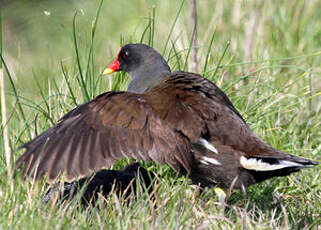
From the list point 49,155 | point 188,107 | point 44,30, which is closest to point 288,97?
point 188,107

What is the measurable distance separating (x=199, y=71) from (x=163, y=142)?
202cm

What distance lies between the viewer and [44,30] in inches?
346

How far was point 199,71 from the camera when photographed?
5.87m

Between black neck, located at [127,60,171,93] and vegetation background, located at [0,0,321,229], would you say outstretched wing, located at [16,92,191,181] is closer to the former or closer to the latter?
vegetation background, located at [0,0,321,229]

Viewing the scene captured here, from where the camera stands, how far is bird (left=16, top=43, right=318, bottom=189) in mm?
3822

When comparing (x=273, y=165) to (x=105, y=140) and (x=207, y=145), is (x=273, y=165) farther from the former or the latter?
(x=105, y=140)

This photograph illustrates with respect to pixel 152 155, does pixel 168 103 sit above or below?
above

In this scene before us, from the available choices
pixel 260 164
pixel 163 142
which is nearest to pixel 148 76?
pixel 163 142

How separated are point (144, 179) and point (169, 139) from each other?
453 mm

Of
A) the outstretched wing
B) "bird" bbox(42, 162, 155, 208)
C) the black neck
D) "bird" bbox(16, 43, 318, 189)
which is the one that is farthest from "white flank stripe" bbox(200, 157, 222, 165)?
the black neck

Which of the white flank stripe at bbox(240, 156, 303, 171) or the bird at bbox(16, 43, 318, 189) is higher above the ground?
the bird at bbox(16, 43, 318, 189)

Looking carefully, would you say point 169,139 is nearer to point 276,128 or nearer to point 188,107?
point 188,107

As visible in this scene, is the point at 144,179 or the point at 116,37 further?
the point at 116,37

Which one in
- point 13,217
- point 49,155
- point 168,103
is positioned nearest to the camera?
point 13,217
